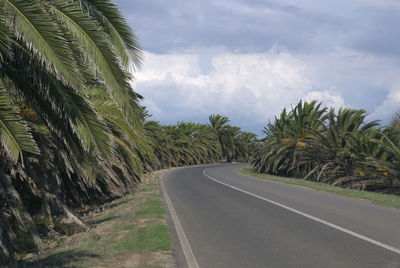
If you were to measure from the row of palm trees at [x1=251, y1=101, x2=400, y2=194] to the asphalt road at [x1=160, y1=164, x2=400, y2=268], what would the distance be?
22.1ft

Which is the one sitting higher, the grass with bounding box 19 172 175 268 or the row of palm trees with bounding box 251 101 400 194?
the row of palm trees with bounding box 251 101 400 194

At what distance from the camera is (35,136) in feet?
29.7

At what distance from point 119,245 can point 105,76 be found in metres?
3.10

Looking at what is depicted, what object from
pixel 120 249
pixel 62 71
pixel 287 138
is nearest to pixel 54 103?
pixel 62 71

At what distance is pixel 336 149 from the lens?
23.3 m

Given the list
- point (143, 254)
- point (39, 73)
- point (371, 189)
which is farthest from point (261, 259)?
point (371, 189)

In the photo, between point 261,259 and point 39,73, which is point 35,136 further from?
point 261,259

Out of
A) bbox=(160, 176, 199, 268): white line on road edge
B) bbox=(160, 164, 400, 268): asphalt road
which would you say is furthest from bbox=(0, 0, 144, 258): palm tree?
bbox=(160, 164, 400, 268): asphalt road

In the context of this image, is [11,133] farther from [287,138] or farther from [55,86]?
[287,138]

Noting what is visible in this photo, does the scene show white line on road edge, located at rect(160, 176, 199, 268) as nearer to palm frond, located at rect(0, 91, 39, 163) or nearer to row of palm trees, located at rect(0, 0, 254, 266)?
row of palm trees, located at rect(0, 0, 254, 266)

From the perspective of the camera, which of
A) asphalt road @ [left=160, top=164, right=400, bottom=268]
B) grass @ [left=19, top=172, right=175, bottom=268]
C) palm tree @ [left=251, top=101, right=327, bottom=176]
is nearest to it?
asphalt road @ [left=160, top=164, right=400, bottom=268]

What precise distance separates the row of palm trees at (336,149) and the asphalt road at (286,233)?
6.75 metres

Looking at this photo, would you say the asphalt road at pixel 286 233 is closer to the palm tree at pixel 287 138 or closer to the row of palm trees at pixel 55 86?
the row of palm trees at pixel 55 86

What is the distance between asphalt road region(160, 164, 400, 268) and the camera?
5.94 meters
